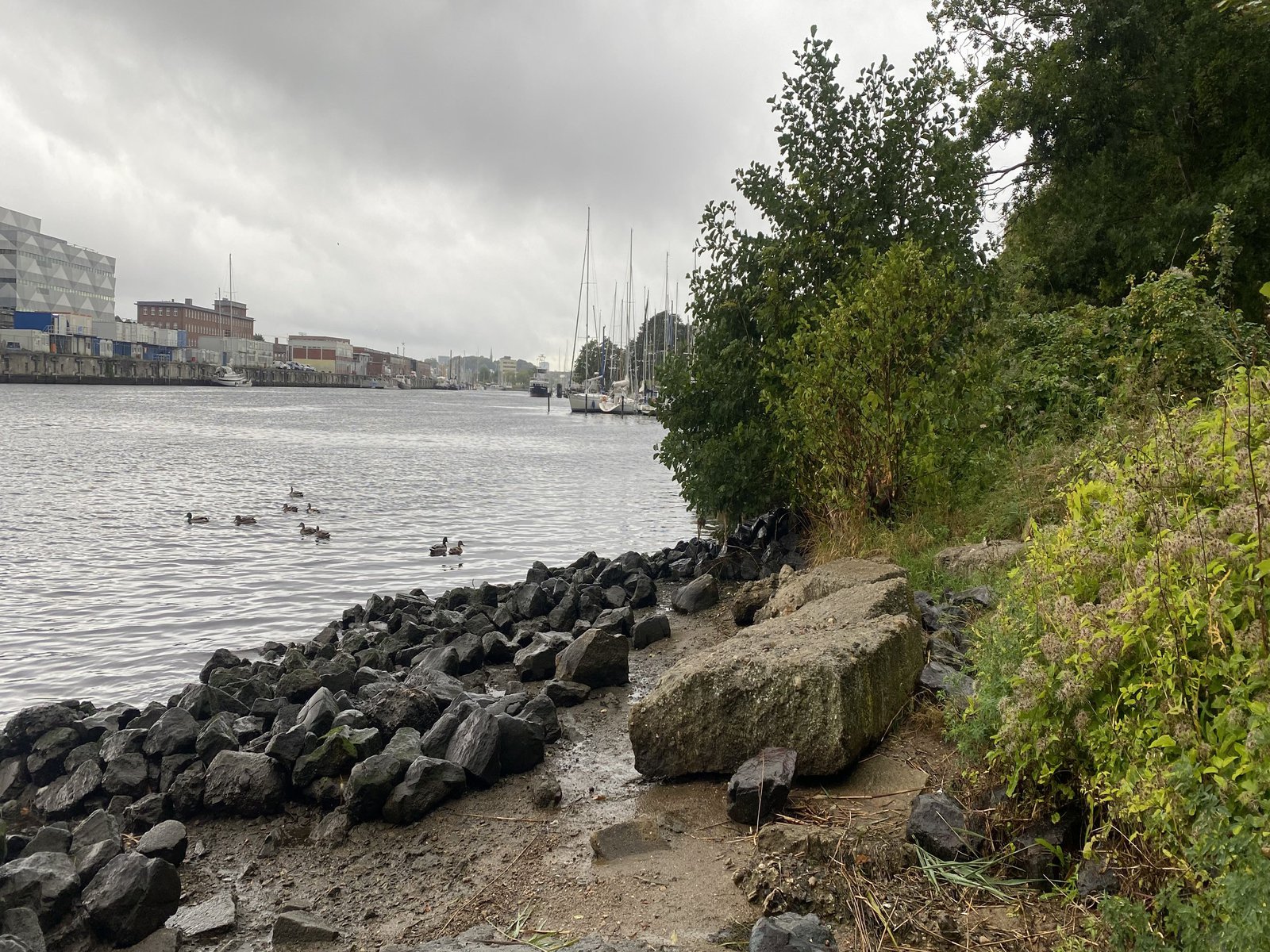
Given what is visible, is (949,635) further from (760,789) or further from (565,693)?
(565,693)

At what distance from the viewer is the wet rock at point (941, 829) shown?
4023 millimetres

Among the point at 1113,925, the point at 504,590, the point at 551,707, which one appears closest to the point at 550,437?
the point at 504,590

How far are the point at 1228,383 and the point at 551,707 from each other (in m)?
5.21

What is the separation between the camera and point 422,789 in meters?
6.06

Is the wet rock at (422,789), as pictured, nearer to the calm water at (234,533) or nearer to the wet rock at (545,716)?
the wet rock at (545,716)

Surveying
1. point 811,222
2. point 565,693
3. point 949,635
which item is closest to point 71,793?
point 565,693

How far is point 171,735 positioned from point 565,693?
3174mm

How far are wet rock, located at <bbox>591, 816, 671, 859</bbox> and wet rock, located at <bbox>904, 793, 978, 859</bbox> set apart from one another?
139 centimetres

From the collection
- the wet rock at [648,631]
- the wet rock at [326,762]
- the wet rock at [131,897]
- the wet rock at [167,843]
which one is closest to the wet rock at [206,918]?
the wet rock at [131,897]

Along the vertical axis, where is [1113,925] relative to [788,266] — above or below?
below

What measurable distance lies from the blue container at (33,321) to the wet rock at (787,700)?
164936 mm

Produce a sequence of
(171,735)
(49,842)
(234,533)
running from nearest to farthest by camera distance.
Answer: (49,842)
(171,735)
(234,533)

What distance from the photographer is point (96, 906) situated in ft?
16.2

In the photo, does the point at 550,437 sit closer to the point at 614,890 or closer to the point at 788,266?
the point at 788,266
